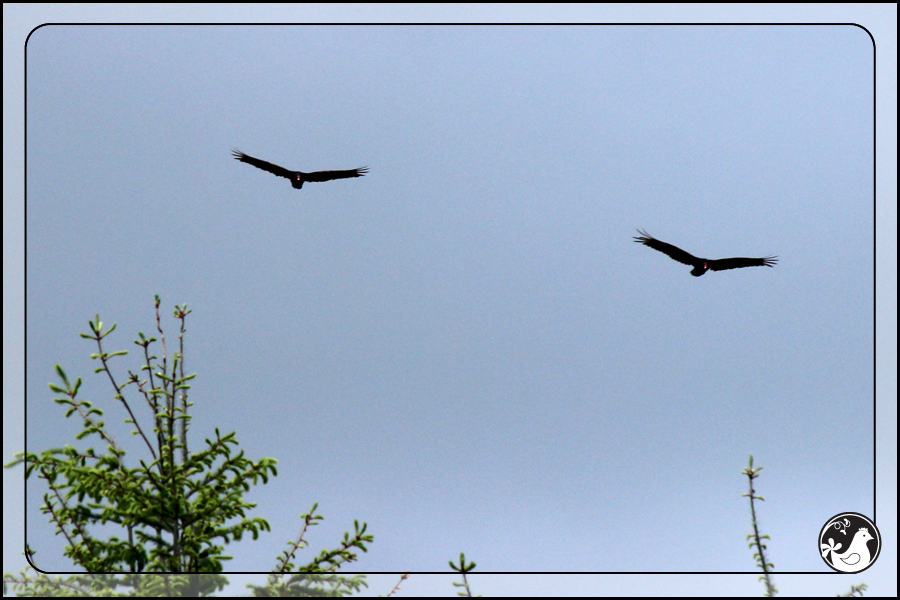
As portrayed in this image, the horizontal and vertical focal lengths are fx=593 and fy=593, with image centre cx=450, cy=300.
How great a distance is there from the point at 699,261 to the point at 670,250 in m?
0.59

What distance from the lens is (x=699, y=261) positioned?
8.60m

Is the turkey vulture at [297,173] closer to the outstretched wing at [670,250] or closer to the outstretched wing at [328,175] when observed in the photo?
the outstretched wing at [328,175]

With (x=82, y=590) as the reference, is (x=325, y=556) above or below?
above

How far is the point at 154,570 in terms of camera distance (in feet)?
21.0

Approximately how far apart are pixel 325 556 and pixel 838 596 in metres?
6.08

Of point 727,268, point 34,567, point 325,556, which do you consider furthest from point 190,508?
point 727,268

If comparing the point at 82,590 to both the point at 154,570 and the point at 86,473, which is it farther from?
the point at 86,473

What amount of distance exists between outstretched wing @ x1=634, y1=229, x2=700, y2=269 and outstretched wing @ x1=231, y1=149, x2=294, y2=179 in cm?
535

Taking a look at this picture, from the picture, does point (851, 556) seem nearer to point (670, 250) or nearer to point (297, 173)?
point (670, 250)

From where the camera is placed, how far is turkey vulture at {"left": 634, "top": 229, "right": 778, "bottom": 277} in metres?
8.27

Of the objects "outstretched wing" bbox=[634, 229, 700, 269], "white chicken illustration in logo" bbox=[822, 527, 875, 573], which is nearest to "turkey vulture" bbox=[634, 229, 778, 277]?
"outstretched wing" bbox=[634, 229, 700, 269]

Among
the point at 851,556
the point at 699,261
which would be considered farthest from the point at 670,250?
the point at 851,556

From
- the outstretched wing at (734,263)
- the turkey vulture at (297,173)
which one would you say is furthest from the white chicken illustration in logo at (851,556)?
the turkey vulture at (297,173)

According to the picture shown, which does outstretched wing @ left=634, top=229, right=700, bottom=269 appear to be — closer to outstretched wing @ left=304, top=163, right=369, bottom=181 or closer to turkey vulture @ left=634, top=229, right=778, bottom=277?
turkey vulture @ left=634, top=229, right=778, bottom=277
